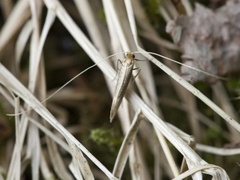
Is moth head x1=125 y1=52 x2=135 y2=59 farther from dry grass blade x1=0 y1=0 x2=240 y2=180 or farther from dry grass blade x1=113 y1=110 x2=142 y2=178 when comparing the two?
dry grass blade x1=113 y1=110 x2=142 y2=178

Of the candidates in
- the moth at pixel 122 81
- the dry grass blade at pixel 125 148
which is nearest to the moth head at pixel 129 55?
the moth at pixel 122 81

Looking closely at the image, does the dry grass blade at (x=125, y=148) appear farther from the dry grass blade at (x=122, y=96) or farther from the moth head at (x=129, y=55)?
the moth head at (x=129, y=55)

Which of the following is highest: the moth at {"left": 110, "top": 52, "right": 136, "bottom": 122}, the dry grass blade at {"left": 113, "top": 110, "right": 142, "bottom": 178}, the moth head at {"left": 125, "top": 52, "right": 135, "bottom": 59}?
the moth head at {"left": 125, "top": 52, "right": 135, "bottom": 59}

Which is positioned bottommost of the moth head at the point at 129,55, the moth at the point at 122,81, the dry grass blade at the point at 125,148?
the dry grass blade at the point at 125,148

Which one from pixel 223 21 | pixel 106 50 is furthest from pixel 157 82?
pixel 223 21

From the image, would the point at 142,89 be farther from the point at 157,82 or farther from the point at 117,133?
the point at 157,82

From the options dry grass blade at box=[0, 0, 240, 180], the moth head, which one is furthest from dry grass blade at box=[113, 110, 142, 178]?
the moth head

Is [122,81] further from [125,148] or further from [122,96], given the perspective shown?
[125,148]

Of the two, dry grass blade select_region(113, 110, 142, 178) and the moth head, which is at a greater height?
the moth head
